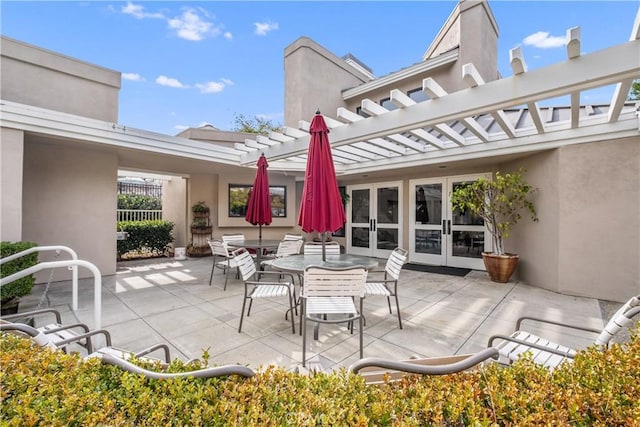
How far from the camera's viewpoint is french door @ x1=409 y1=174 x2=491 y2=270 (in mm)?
7188

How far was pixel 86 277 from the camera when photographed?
19.6ft

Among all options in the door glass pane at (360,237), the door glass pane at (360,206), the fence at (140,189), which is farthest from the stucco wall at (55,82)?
the door glass pane at (360,237)

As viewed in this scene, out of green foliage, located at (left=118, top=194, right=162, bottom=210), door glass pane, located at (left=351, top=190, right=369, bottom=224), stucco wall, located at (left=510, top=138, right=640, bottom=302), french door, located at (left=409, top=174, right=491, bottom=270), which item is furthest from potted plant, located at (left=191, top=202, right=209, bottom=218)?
stucco wall, located at (left=510, top=138, right=640, bottom=302)

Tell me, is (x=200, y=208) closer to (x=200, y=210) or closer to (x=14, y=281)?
(x=200, y=210)

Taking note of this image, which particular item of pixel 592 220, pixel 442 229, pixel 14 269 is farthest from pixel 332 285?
pixel 442 229

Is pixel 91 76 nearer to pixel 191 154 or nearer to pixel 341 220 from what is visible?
pixel 191 154

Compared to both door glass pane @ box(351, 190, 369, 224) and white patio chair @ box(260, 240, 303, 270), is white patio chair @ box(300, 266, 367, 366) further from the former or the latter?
door glass pane @ box(351, 190, 369, 224)

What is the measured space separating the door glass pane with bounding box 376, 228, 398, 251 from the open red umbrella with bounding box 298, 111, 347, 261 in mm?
5405

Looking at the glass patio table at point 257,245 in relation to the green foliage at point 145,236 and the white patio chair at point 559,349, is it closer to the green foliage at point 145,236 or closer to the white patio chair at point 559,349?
the green foliage at point 145,236

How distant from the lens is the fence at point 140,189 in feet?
38.4

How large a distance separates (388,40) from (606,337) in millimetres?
9847

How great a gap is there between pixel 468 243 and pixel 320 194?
5540 millimetres

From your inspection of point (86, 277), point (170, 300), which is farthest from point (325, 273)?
point (86, 277)

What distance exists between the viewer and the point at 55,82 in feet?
17.7
